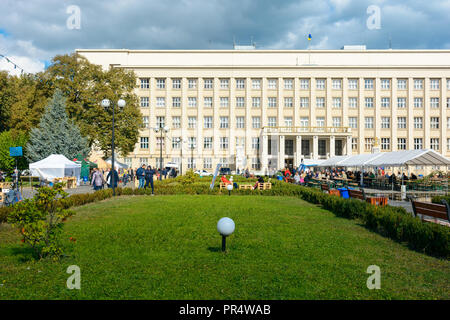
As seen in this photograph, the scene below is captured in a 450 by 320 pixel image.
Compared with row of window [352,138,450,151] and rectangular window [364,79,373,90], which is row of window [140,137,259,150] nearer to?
row of window [352,138,450,151]

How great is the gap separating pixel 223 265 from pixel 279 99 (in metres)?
51.8

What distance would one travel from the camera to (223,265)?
19.2 feet

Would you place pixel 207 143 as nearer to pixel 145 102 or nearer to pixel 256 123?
pixel 256 123

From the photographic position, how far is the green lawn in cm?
470

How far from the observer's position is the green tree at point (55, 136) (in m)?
35.2

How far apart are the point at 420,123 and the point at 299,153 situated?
2070 centimetres

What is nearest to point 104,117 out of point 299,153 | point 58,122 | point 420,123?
point 58,122

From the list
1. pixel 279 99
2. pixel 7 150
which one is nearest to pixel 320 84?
pixel 279 99

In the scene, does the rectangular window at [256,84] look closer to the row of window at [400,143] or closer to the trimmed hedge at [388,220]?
the row of window at [400,143]

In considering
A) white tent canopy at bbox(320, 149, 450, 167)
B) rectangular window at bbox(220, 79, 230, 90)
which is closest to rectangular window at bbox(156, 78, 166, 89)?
rectangular window at bbox(220, 79, 230, 90)

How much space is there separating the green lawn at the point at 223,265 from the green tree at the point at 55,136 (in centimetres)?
2769
